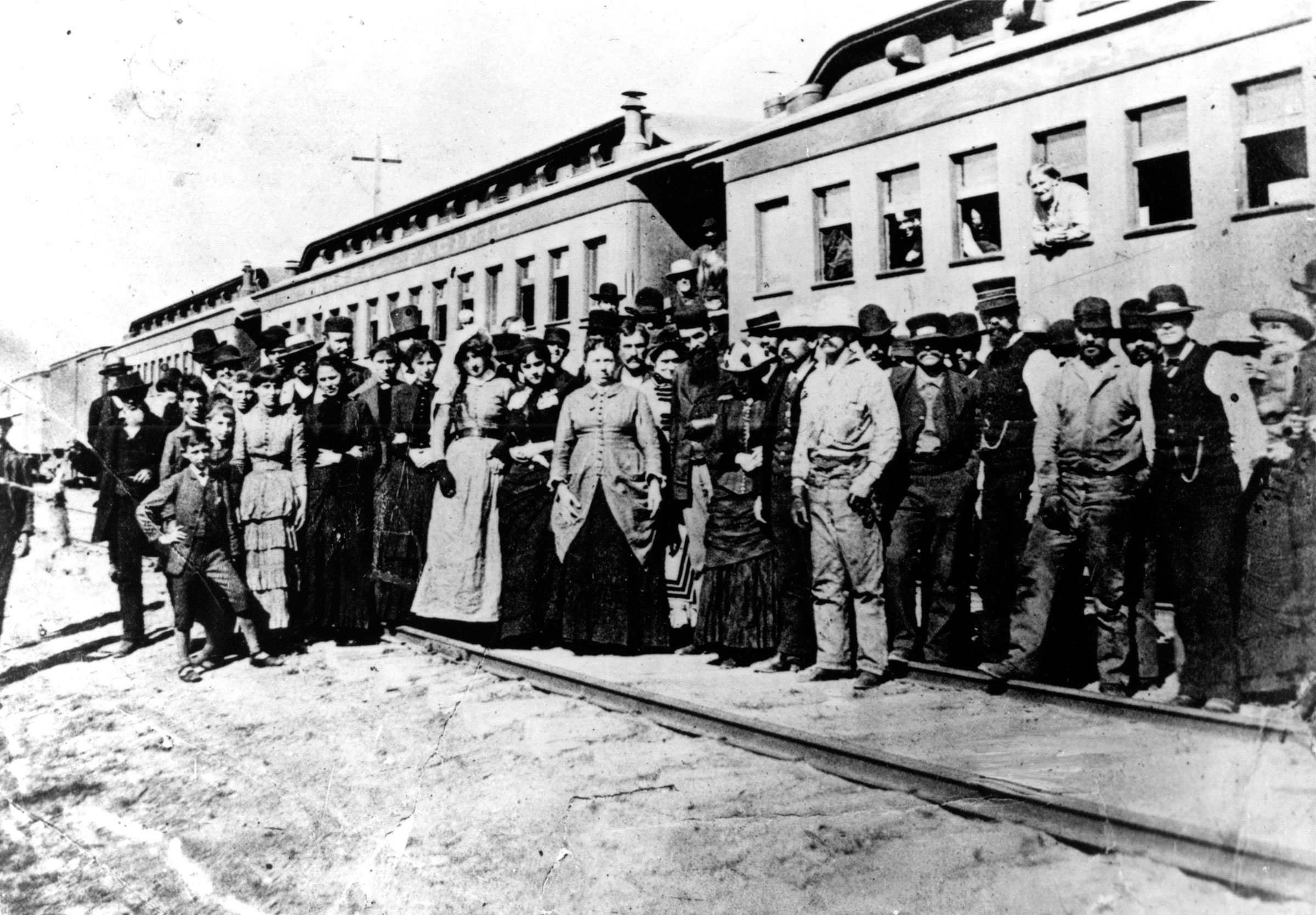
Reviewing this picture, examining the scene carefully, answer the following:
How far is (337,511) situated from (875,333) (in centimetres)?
371

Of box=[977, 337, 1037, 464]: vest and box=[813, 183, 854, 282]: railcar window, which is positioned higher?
box=[813, 183, 854, 282]: railcar window

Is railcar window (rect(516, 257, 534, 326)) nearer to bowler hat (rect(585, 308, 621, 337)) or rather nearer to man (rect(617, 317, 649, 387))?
bowler hat (rect(585, 308, 621, 337))

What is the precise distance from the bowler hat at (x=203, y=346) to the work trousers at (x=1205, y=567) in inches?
244

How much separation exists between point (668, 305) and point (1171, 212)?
17.5 feet

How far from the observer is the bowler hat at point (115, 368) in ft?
18.2

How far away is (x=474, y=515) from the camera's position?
5305 mm

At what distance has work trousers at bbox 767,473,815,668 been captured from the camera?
4.48m

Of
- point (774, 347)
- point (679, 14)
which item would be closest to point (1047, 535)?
point (774, 347)

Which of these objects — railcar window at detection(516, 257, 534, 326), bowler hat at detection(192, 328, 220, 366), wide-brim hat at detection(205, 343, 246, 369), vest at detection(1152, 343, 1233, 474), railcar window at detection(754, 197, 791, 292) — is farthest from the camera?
railcar window at detection(754, 197, 791, 292)

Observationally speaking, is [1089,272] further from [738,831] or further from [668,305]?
[668,305]

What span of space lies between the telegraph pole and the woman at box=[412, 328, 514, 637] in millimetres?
1112

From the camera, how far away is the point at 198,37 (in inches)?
183

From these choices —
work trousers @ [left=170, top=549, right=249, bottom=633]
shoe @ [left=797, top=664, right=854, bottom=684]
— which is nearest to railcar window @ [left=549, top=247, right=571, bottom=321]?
work trousers @ [left=170, top=549, right=249, bottom=633]

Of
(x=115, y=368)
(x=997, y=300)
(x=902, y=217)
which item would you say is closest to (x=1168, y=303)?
(x=997, y=300)
